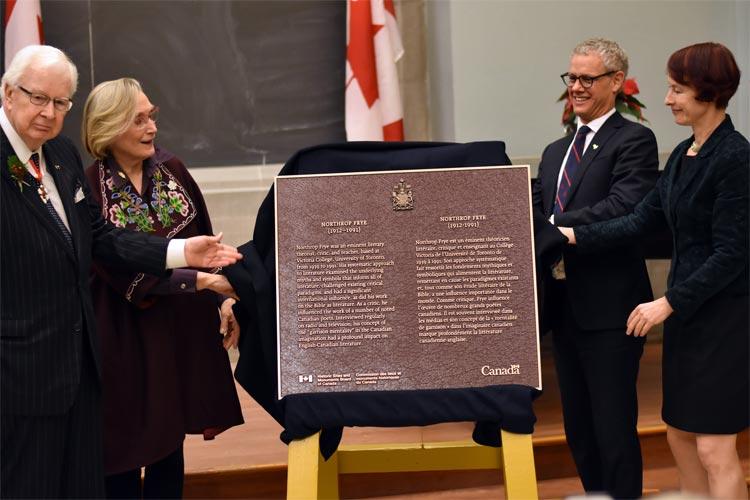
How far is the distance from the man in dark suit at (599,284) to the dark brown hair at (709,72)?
1.29 ft

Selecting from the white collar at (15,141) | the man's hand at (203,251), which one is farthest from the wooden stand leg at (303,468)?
the white collar at (15,141)

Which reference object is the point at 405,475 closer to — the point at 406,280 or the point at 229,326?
the point at 229,326

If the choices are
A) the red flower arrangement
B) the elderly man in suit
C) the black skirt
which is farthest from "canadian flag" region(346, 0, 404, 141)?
the elderly man in suit

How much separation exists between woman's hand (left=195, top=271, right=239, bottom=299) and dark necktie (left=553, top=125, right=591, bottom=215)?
1.24 meters

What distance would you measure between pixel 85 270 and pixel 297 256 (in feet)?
2.15

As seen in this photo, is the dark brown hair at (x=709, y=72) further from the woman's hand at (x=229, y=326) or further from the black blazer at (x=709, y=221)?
the woman's hand at (x=229, y=326)

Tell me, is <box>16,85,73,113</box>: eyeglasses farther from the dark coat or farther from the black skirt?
the black skirt

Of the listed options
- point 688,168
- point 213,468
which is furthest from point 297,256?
point 213,468

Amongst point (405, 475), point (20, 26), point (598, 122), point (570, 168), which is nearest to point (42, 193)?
point (570, 168)

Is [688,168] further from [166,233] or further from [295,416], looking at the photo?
[166,233]

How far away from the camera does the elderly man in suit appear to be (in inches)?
104

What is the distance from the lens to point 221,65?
6.71 metres

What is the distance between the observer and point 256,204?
6598 millimetres

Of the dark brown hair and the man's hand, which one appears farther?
the man's hand
